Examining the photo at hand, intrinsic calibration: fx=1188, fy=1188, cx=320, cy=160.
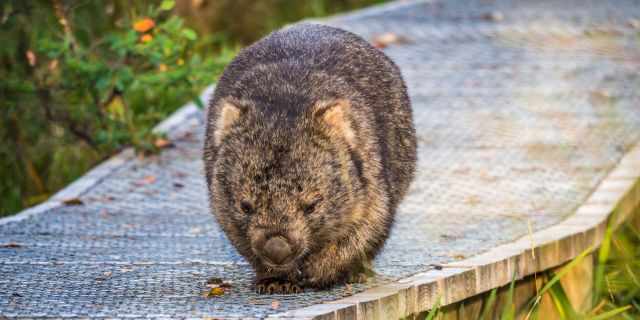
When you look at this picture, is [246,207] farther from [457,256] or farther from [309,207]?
[457,256]

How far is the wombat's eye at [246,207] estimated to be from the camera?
4188 millimetres

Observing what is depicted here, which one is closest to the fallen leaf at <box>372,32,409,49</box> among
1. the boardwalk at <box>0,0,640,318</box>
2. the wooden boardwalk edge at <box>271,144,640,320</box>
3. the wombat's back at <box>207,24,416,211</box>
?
the boardwalk at <box>0,0,640,318</box>

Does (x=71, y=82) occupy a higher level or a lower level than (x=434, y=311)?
higher

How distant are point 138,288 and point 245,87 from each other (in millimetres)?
898

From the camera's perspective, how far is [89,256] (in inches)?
203

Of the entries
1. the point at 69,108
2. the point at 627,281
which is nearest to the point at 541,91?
the point at 69,108

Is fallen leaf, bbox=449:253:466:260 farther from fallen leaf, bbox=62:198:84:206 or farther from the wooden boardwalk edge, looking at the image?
fallen leaf, bbox=62:198:84:206

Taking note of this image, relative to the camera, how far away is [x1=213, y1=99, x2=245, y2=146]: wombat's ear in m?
4.43

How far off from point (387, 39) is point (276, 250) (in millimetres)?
6747

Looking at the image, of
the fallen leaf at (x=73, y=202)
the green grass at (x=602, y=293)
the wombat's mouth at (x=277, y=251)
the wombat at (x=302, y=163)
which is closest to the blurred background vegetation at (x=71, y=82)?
the fallen leaf at (x=73, y=202)

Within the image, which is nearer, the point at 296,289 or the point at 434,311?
the point at 434,311

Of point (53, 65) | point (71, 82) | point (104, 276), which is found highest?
point (53, 65)

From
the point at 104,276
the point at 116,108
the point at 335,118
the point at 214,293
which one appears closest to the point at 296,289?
the point at 214,293

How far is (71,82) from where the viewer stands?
759cm
